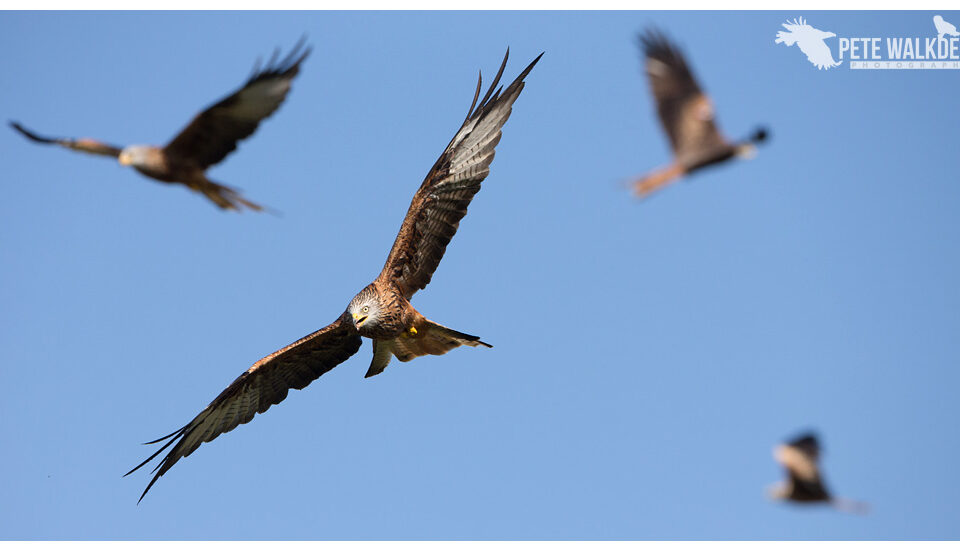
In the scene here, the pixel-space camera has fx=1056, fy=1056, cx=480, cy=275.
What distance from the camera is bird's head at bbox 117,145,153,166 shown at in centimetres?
761

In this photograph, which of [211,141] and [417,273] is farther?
[417,273]

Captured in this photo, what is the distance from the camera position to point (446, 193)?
33.0ft

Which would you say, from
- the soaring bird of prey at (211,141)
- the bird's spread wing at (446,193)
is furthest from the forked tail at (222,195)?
the bird's spread wing at (446,193)

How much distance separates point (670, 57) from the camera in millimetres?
6250

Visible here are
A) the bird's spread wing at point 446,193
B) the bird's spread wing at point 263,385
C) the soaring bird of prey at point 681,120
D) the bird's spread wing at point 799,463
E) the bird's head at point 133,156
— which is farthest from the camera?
the bird's spread wing at point 263,385

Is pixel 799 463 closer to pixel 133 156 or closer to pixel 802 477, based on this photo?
pixel 802 477

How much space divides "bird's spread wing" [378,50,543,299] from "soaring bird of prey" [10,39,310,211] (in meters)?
2.10

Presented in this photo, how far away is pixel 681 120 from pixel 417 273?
15.0 feet

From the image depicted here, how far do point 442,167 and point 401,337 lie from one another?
168cm

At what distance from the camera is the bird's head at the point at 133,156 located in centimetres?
761

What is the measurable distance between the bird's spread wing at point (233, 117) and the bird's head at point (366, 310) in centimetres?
214

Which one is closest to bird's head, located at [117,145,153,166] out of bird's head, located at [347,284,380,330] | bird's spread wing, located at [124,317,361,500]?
bird's head, located at [347,284,380,330]

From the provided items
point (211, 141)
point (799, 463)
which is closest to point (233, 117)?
point (211, 141)

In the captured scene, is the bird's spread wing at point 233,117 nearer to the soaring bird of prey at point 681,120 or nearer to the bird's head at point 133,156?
the bird's head at point 133,156
